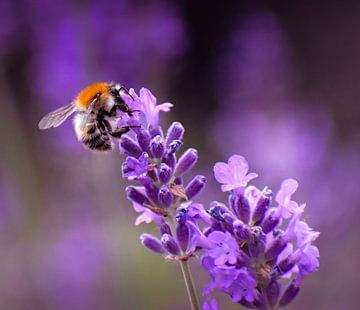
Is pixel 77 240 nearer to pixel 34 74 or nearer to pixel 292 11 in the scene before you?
pixel 34 74

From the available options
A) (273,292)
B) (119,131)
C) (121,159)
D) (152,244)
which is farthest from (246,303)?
(121,159)

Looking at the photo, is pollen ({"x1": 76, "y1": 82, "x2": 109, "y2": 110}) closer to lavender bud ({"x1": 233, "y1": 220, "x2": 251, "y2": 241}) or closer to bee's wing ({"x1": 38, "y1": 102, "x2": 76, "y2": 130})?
bee's wing ({"x1": 38, "y1": 102, "x2": 76, "y2": 130})

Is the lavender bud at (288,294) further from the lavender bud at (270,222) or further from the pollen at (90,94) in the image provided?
the pollen at (90,94)

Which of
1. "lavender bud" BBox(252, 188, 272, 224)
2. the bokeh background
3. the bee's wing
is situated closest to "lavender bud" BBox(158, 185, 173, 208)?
"lavender bud" BBox(252, 188, 272, 224)

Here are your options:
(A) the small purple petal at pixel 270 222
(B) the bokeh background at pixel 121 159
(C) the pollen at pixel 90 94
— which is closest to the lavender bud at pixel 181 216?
(A) the small purple petal at pixel 270 222

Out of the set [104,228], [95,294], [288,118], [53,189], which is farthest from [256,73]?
[53,189]

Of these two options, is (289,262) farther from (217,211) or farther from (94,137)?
(94,137)

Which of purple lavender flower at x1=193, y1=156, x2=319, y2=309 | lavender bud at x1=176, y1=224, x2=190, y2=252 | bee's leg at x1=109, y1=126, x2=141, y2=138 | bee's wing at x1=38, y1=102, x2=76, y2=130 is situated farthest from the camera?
bee's wing at x1=38, y1=102, x2=76, y2=130
